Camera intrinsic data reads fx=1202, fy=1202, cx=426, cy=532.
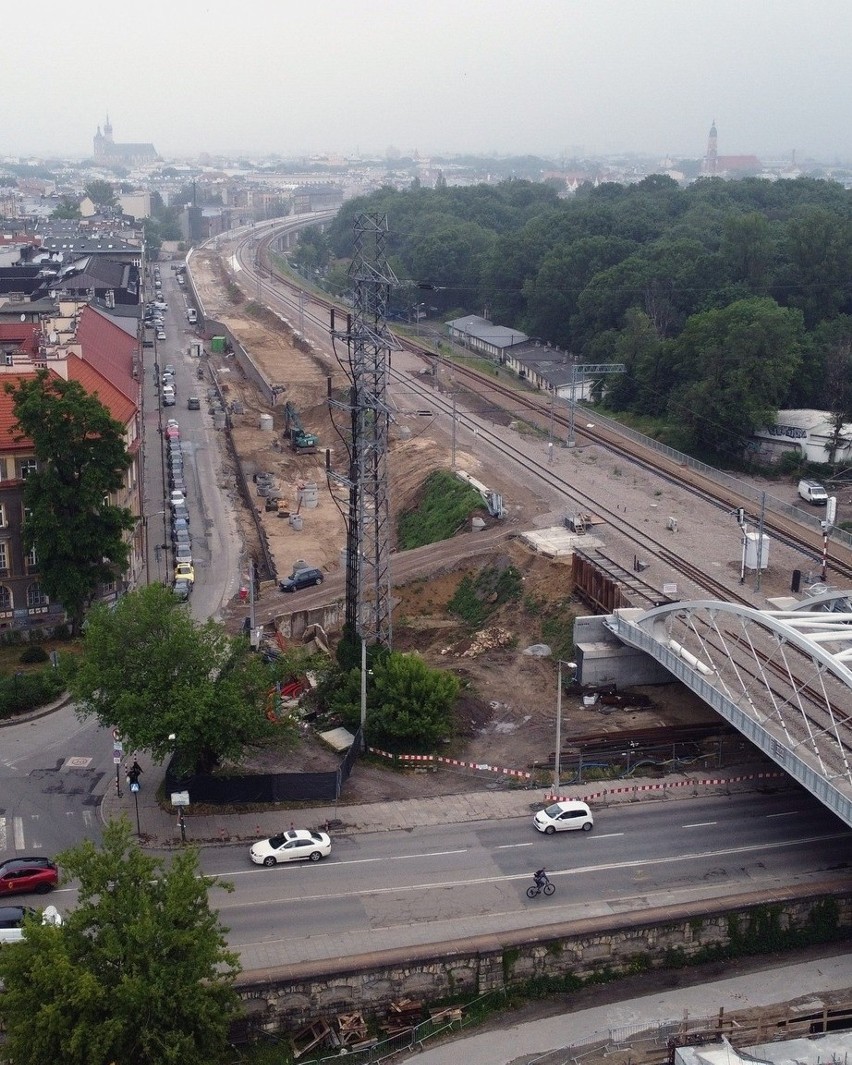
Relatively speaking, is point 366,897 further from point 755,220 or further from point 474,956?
point 755,220

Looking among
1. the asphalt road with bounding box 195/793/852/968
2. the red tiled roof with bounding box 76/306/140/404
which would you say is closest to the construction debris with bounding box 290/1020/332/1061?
the asphalt road with bounding box 195/793/852/968

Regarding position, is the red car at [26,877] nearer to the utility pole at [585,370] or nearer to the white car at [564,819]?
the white car at [564,819]

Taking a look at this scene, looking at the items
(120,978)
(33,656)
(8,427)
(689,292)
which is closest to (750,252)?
(689,292)

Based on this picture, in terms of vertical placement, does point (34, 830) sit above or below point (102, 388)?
below

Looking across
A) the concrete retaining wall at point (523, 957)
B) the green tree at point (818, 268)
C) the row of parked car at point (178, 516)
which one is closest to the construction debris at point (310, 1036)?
the concrete retaining wall at point (523, 957)

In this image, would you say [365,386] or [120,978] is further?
[365,386]

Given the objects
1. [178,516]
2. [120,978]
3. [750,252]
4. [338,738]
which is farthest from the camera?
[750,252]

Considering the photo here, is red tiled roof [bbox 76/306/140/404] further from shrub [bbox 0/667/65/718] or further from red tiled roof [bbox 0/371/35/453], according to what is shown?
shrub [bbox 0/667/65/718]

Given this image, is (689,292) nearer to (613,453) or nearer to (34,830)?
(613,453)
